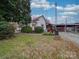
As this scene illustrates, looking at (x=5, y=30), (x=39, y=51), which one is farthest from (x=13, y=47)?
(x=5, y=30)

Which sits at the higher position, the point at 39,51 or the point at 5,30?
the point at 5,30

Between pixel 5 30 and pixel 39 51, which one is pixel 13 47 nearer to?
pixel 39 51

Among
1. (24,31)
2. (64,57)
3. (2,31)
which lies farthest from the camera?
(24,31)

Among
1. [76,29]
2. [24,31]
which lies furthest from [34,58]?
[76,29]

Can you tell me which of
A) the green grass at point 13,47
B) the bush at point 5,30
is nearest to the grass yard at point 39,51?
the green grass at point 13,47

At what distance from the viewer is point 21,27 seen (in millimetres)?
37438

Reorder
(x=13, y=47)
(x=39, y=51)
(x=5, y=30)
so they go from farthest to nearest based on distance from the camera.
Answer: (x=5, y=30)
(x=13, y=47)
(x=39, y=51)

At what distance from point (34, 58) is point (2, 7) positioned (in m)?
17.4

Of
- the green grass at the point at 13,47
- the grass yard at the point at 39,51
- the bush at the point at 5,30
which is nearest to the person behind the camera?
the grass yard at the point at 39,51

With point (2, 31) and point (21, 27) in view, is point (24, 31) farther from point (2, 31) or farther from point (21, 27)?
point (2, 31)

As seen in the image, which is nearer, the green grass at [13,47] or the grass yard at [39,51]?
the grass yard at [39,51]

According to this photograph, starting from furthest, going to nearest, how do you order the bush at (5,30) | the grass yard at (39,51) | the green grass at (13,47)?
the bush at (5,30) → the green grass at (13,47) → the grass yard at (39,51)

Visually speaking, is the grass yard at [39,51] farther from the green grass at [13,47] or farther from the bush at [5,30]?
the bush at [5,30]

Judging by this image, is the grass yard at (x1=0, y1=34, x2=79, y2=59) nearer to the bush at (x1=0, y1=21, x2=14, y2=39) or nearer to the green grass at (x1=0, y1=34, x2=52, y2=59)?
the green grass at (x1=0, y1=34, x2=52, y2=59)
